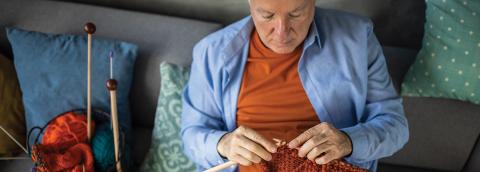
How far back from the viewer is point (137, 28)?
1.46 meters

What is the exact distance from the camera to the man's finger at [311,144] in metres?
0.92

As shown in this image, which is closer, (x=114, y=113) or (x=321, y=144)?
(x=321, y=144)

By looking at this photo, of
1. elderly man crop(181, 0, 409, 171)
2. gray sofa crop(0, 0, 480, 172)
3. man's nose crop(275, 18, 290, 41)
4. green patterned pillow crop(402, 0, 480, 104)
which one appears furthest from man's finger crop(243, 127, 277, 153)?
green patterned pillow crop(402, 0, 480, 104)

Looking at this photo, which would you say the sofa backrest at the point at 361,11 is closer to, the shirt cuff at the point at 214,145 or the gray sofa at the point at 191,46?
the gray sofa at the point at 191,46

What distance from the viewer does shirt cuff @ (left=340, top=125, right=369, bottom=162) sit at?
1.02 meters

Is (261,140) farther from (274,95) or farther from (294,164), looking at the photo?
(274,95)

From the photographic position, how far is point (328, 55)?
3.66 ft

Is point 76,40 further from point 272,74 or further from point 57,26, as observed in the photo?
point 272,74

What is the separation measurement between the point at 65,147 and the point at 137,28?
43 centimetres

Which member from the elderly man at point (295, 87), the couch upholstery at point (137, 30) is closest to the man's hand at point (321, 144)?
the elderly man at point (295, 87)

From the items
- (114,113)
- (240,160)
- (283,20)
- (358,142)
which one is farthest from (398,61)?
(114,113)

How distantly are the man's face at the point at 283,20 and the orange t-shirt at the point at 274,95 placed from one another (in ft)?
0.18

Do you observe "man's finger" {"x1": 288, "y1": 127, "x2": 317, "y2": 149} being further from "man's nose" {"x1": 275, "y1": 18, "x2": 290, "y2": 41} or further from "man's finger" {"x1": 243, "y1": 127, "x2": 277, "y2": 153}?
→ "man's nose" {"x1": 275, "y1": 18, "x2": 290, "y2": 41}

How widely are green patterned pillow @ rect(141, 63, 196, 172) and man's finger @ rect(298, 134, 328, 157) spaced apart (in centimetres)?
52
